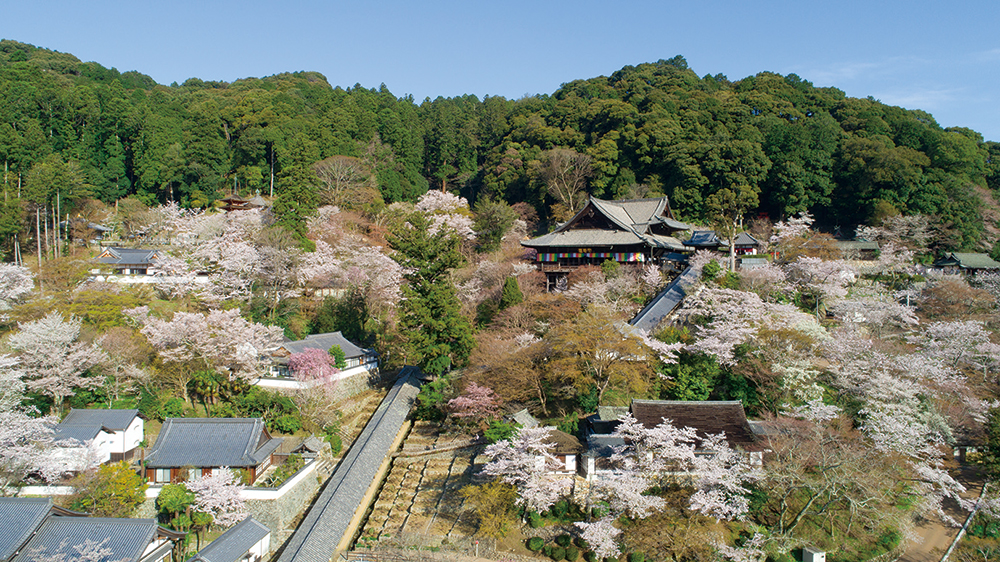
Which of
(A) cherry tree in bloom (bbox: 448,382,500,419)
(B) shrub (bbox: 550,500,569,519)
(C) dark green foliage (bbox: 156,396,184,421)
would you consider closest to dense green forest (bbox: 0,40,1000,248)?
(C) dark green foliage (bbox: 156,396,184,421)

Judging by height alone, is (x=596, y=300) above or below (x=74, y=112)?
below

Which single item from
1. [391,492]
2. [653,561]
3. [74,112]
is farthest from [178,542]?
[74,112]

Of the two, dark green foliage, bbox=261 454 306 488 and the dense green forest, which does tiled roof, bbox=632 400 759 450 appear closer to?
dark green foliage, bbox=261 454 306 488

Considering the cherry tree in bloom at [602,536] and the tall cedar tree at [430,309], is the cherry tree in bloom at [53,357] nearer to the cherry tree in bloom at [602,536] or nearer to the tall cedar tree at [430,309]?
the tall cedar tree at [430,309]

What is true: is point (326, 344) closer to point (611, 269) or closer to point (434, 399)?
point (434, 399)

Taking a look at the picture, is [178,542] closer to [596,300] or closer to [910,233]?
[596,300]

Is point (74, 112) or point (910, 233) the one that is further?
point (74, 112)
